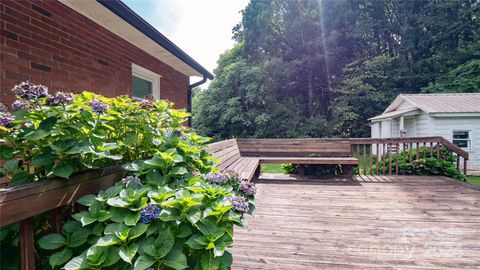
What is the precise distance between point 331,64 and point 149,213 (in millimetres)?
17523

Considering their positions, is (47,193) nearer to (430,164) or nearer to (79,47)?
(79,47)

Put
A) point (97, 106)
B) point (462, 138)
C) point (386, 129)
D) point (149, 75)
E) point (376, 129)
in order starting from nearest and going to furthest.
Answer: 1. point (97, 106)
2. point (149, 75)
3. point (462, 138)
4. point (386, 129)
5. point (376, 129)

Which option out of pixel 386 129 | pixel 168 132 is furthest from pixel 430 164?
pixel 386 129

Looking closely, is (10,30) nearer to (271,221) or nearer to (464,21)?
(271,221)

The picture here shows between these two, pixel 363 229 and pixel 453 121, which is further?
pixel 453 121

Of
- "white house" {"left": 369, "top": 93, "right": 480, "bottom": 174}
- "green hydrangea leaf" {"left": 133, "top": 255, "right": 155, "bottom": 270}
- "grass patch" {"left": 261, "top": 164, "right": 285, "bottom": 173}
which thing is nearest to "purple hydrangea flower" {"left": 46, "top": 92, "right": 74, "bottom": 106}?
"green hydrangea leaf" {"left": 133, "top": 255, "right": 155, "bottom": 270}

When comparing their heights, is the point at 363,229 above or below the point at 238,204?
below

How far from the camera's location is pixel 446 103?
982 cm

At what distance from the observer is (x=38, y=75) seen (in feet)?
7.81

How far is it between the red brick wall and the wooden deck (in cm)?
246

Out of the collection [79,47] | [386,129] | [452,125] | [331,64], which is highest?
[331,64]

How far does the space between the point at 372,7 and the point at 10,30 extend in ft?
69.0

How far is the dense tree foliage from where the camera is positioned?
15438 millimetres

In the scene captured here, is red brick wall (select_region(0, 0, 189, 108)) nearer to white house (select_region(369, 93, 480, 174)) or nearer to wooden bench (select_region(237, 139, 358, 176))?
wooden bench (select_region(237, 139, 358, 176))
